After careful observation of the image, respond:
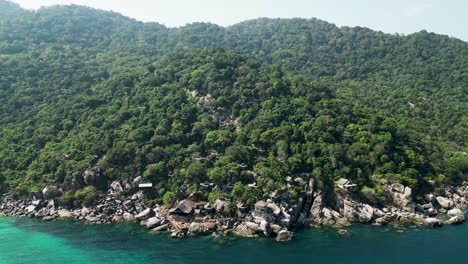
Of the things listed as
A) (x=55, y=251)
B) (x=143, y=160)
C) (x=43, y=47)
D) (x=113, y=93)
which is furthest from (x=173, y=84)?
A: (x=43, y=47)

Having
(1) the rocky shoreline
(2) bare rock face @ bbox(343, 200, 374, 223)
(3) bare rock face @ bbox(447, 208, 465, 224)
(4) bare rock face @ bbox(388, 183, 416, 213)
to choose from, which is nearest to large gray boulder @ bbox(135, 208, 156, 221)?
(1) the rocky shoreline

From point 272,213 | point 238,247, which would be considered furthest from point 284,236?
point 238,247

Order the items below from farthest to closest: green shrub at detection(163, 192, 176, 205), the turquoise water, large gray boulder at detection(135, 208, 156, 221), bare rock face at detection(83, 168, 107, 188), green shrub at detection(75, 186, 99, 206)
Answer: bare rock face at detection(83, 168, 107, 188) < green shrub at detection(75, 186, 99, 206) < green shrub at detection(163, 192, 176, 205) < large gray boulder at detection(135, 208, 156, 221) < the turquoise water

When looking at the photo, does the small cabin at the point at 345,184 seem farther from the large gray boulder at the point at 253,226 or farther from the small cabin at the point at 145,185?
the small cabin at the point at 145,185

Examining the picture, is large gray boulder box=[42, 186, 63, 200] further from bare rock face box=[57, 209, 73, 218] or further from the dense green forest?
bare rock face box=[57, 209, 73, 218]

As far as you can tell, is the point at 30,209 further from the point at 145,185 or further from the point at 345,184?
the point at 345,184

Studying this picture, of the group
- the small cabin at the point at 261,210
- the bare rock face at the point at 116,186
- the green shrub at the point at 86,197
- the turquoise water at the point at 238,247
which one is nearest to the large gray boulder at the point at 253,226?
the small cabin at the point at 261,210
